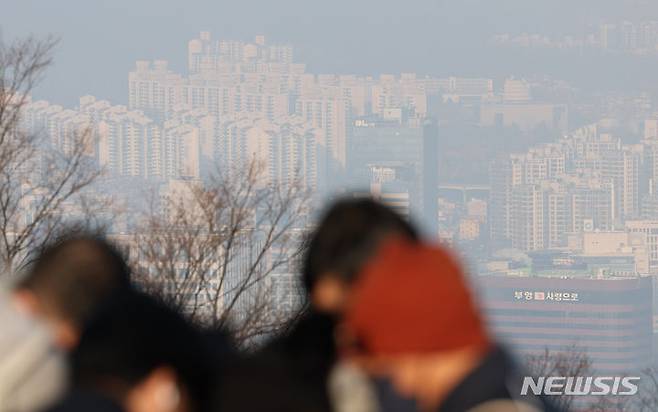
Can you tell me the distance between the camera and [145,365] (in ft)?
10.5

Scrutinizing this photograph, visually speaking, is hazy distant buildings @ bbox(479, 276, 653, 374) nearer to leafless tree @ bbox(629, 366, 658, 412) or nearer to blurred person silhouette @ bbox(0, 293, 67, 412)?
leafless tree @ bbox(629, 366, 658, 412)

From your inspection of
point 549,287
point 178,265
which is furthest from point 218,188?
point 549,287

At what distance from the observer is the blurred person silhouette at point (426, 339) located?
2.82m

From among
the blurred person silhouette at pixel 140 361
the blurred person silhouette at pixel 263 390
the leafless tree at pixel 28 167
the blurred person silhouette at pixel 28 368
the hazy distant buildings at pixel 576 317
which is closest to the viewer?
the blurred person silhouette at pixel 263 390

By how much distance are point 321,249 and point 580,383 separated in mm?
27382

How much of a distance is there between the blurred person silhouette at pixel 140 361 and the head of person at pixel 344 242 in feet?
0.97

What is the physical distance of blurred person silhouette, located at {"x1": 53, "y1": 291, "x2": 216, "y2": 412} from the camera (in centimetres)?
315

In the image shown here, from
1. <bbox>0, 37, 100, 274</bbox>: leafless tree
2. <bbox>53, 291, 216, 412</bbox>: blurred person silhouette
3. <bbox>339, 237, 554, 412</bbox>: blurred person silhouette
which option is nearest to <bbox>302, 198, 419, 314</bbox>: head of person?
<bbox>339, 237, 554, 412</bbox>: blurred person silhouette

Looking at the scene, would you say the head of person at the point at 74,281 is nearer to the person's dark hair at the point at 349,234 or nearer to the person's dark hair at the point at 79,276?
the person's dark hair at the point at 79,276

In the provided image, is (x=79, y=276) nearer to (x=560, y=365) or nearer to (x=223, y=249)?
(x=223, y=249)

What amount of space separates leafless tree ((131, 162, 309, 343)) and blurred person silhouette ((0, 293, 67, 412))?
22.6m

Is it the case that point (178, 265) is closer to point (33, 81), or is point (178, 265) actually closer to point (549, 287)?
point (33, 81)

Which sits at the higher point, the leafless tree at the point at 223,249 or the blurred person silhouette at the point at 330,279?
the blurred person silhouette at the point at 330,279

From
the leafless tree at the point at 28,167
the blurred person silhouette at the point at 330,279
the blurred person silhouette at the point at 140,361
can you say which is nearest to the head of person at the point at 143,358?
the blurred person silhouette at the point at 140,361
